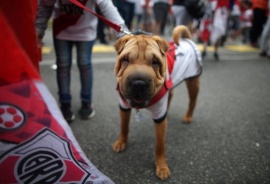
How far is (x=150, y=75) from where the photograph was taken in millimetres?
1629

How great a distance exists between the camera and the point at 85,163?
51.4 inches

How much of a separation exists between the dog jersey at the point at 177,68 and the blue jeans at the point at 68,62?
0.84 meters

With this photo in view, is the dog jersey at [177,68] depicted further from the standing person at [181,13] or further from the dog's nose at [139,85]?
the standing person at [181,13]

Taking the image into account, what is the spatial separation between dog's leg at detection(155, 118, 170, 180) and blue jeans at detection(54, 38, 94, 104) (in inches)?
46.9

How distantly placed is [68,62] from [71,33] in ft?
1.12

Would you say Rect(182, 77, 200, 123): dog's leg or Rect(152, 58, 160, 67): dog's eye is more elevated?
Rect(152, 58, 160, 67): dog's eye

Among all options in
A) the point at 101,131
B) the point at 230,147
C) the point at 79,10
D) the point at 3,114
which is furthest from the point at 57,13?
the point at 230,147

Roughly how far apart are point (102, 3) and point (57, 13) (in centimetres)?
57

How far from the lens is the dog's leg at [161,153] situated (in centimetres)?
200

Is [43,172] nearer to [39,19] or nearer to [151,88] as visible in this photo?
[151,88]

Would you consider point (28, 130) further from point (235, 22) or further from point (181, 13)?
point (235, 22)

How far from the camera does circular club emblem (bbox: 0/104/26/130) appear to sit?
3.46 feet

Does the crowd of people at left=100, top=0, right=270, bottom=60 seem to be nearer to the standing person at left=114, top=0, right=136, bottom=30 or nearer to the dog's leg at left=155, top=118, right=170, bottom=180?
the standing person at left=114, top=0, right=136, bottom=30

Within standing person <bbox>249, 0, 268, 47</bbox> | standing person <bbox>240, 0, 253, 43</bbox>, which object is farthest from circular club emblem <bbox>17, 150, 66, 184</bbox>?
standing person <bbox>240, 0, 253, 43</bbox>
